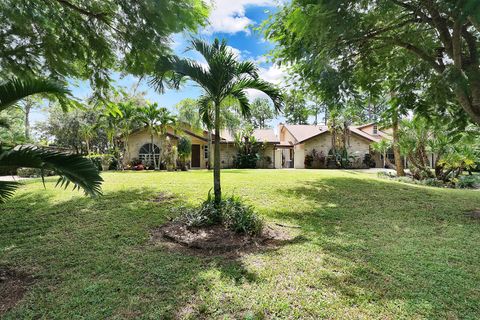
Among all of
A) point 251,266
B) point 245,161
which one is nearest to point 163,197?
point 251,266

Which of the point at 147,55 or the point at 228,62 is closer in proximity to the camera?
the point at 228,62

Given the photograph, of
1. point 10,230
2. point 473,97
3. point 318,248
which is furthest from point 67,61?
point 473,97

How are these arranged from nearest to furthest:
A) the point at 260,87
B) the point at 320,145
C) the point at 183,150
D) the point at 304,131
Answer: the point at 260,87, the point at 183,150, the point at 320,145, the point at 304,131

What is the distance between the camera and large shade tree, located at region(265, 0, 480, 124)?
16.9 ft

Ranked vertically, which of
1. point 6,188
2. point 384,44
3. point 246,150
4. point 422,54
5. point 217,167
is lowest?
point 6,188

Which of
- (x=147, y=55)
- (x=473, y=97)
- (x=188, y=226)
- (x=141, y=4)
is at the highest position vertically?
(x=141, y=4)

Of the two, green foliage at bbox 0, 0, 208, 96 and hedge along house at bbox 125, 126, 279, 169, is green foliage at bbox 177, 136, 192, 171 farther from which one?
green foliage at bbox 0, 0, 208, 96

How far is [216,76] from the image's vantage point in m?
5.69

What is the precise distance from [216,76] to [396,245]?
500cm

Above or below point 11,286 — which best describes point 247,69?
above

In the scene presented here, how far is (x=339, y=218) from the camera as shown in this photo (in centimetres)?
718

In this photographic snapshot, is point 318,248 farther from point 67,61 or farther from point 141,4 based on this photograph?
point 67,61

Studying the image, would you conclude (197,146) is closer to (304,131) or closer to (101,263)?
(304,131)

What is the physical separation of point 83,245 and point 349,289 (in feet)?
15.1
